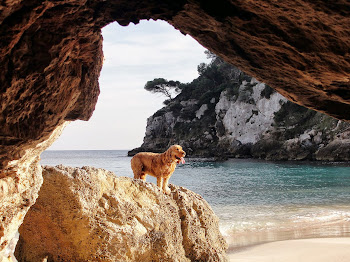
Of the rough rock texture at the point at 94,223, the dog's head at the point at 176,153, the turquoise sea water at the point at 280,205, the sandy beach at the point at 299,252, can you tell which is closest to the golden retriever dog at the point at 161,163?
the dog's head at the point at 176,153

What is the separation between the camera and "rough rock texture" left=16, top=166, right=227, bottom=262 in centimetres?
445

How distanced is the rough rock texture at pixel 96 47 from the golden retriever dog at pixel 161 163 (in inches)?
136

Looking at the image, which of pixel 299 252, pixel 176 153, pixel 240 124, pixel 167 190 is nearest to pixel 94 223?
pixel 167 190

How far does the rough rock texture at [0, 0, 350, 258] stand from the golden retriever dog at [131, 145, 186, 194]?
3462 mm

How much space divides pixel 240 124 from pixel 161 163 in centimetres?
4096

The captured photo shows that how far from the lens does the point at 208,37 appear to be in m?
3.09

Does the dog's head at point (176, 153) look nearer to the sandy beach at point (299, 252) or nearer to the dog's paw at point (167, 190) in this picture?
the dog's paw at point (167, 190)

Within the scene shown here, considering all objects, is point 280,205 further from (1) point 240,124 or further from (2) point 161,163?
(1) point 240,124

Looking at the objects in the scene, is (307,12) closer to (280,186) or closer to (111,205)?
(111,205)

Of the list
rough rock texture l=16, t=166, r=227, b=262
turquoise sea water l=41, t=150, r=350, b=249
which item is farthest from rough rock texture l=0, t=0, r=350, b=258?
turquoise sea water l=41, t=150, r=350, b=249

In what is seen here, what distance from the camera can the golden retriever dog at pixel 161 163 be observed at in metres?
6.57

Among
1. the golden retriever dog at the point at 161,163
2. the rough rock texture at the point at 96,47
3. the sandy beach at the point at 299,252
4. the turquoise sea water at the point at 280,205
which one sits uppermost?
the rough rock texture at the point at 96,47

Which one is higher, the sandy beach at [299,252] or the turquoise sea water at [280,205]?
the sandy beach at [299,252]

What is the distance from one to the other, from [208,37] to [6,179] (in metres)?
2.12
